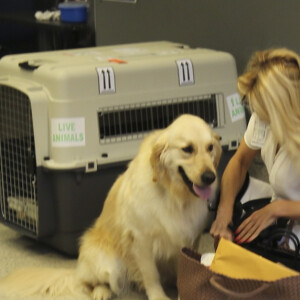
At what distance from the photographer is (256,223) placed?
1920 mm

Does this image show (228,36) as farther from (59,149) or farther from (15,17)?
(15,17)

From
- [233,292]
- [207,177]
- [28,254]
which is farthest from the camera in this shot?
[28,254]

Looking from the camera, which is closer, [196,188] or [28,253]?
[196,188]

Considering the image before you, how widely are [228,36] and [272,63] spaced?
1.27m

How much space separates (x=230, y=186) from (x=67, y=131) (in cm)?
67

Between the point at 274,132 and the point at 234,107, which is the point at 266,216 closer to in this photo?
the point at 274,132

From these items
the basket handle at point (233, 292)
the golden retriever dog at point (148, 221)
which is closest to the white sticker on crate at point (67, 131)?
the golden retriever dog at point (148, 221)

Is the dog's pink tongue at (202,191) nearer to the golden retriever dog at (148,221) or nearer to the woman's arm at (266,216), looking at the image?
the golden retriever dog at (148,221)

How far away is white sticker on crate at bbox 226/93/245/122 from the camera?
8.82 ft

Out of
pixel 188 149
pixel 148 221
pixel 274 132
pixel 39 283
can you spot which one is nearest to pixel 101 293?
pixel 39 283

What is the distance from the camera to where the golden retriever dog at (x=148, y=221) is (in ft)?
6.64

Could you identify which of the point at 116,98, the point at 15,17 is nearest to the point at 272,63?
the point at 116,98

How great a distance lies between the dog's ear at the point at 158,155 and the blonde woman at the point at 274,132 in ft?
0.79

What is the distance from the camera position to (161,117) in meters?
2.60
